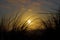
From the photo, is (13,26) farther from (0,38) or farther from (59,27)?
(59,27)

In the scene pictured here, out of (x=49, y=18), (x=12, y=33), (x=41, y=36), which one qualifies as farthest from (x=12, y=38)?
(x=49, y=18)

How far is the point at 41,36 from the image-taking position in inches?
137

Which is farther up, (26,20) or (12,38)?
(26,20)

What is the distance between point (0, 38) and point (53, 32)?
1.02 m

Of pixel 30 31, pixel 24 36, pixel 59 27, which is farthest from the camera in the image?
pixel 30 31

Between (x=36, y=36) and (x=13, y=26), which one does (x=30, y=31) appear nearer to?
(x=36, y=36)

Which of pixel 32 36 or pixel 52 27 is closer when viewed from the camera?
pixel 52 27

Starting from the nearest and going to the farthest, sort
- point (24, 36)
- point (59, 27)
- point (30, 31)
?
1. point (59, 27)
2. point (24, 36)
3. point (30, 31)

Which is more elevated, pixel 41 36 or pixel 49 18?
pixel 49 18

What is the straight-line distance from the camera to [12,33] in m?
3.38

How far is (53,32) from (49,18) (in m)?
0.42

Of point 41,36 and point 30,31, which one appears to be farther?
point 30,31

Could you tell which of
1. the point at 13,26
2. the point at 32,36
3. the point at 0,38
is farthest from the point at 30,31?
the point at 0,38

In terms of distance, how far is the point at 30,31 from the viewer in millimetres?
3783
